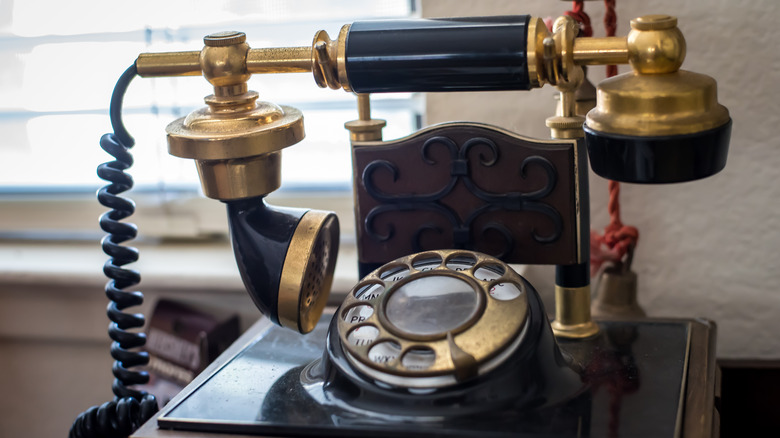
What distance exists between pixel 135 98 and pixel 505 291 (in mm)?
820

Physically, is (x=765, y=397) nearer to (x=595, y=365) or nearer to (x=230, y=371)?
(x=595, y=365)

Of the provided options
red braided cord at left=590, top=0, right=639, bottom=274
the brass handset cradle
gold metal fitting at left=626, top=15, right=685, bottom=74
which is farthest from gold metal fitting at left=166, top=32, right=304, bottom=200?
red braided cord at left=590, top=0, right=639, bottom=274

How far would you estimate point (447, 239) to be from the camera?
32.2 inches

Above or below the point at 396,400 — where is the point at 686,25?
above

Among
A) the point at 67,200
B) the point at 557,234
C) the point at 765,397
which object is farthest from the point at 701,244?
the point at 67,200

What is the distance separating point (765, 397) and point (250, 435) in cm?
64

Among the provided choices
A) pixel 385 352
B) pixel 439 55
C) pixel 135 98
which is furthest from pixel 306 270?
pixel 135 98

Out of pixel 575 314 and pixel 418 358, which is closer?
pixel 418 358

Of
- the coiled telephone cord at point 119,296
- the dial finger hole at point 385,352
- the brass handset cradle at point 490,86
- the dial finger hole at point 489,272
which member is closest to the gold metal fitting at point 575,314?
the brass handset cradle at point 490,86

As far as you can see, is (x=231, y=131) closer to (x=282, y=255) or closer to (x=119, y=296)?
(x=282, y=255)

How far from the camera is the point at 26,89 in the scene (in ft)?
4.43

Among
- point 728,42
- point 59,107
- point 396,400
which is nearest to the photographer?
point 396,400

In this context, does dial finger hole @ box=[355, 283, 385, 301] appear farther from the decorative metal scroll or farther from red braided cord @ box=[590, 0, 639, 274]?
red braided cord @ box=[590, 0, 639, 274]

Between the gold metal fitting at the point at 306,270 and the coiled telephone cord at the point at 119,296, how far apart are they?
0.66 ft
